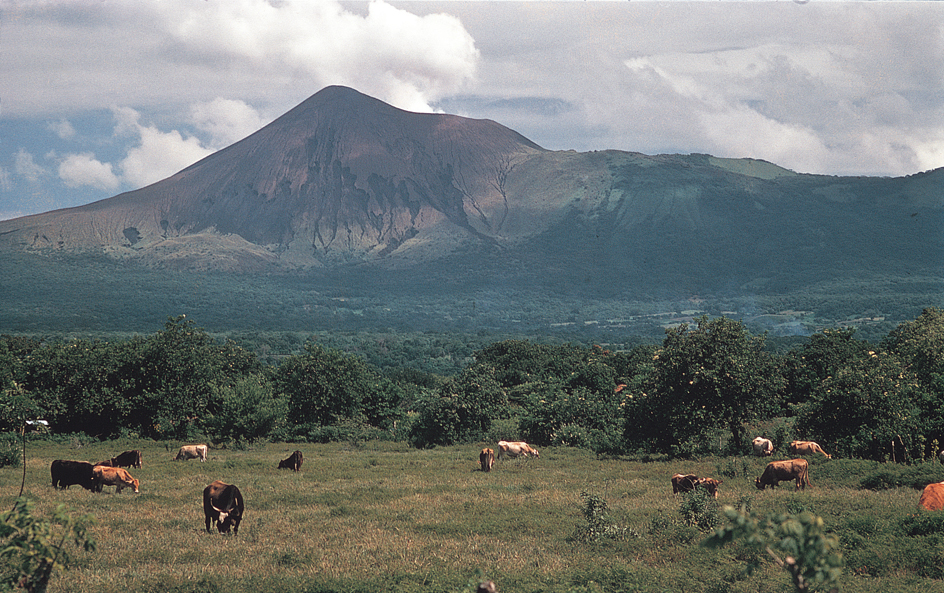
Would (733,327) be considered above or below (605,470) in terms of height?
above

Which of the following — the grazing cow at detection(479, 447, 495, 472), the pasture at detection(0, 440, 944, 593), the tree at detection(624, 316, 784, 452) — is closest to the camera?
the pasture at detection(0, 440, 944, 593)

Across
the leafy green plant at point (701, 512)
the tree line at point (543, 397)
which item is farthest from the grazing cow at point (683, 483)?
the tree line at point (543, 397)

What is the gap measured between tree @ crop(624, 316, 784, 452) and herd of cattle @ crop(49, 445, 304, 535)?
49.9 feet

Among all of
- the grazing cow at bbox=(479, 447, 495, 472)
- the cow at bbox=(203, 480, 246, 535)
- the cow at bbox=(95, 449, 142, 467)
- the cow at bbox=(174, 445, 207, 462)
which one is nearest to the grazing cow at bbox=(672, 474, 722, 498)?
the grazing cow at bbox=(479, 447, 495, 472)

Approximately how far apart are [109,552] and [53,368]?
29.2 meters

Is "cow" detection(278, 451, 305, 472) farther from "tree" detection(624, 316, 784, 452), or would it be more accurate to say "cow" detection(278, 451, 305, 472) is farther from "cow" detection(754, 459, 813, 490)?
"cow" detection(754, 459, 813, 490)

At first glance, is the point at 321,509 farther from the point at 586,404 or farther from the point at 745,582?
the point at 586,404

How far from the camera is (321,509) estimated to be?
19.5m

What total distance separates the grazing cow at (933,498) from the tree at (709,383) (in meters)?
12.8

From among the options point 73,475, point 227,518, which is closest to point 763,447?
point 227,518

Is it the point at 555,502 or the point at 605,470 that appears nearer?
the point at 555,502

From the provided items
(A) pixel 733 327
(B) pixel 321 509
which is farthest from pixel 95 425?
(A) pixel 733 327

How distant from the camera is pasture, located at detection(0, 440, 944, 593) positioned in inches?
495

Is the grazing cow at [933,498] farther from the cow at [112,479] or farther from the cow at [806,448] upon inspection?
the cow at [112,479]
